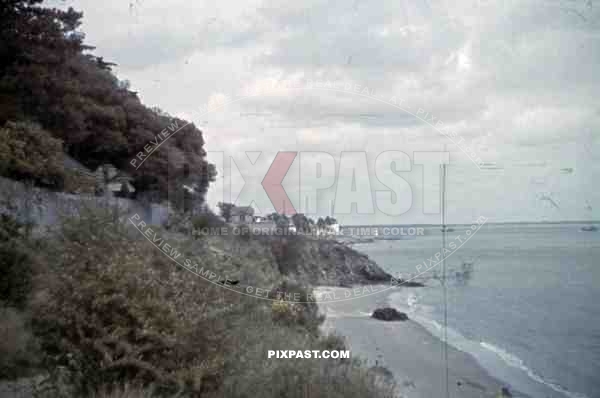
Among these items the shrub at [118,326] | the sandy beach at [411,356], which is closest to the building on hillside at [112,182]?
the sandy beach at [411,356]

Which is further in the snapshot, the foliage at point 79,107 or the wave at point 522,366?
the foliage at point 79,107

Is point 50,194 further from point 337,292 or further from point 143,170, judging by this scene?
point 337,292

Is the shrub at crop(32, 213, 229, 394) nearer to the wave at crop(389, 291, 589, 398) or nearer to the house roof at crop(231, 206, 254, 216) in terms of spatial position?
the wave at crop(389, 291, 589, 398)

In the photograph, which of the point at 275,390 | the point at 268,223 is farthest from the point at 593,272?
the point at 275,390

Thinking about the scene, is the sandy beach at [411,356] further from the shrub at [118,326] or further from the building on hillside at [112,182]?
the building on hillside at [112,182]

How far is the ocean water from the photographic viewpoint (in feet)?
56.2

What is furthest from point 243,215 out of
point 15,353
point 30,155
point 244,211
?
point 15,353

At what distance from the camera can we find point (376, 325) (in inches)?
800

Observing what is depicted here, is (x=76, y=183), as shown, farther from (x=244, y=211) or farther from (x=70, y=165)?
(x=244, y=211)

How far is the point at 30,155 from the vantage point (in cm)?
1482

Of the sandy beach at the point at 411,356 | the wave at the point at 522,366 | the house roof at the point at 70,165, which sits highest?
the house roof at the point at 70,165

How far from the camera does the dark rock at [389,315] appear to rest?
70.9 feet

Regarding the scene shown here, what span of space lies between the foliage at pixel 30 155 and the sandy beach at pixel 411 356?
860 centimetres

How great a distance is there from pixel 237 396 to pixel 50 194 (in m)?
11.1
